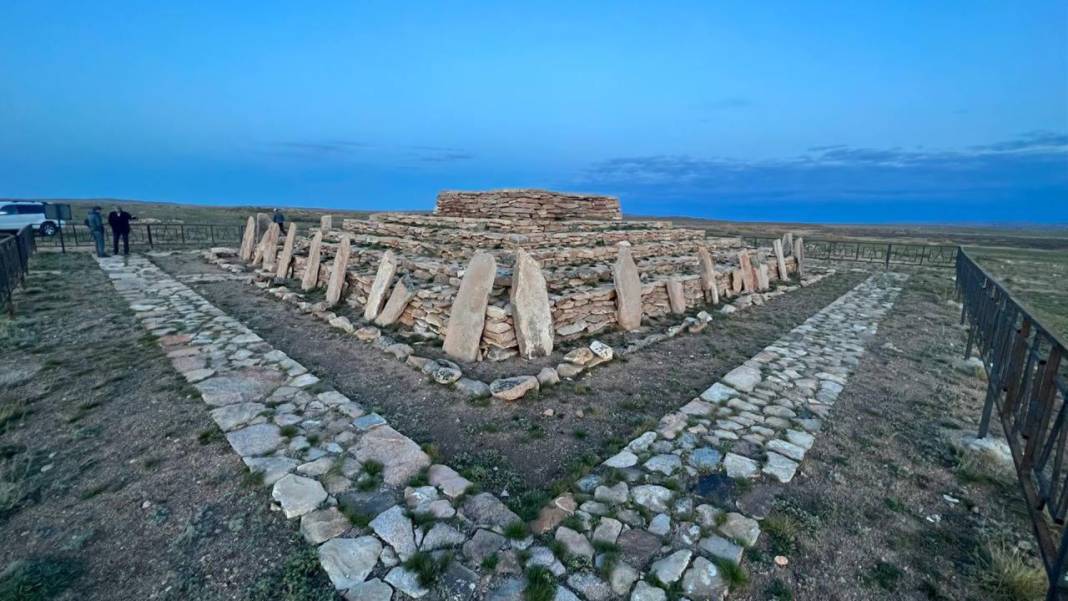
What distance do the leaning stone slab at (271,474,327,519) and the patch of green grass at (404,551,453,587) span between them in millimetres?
1026

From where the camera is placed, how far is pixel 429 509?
Result: 3354 mm

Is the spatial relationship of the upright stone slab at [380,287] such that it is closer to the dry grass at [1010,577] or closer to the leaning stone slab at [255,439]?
the leaning stone slab at [255,439]

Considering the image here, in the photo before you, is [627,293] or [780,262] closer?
[627,293]

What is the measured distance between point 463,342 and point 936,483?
562cm

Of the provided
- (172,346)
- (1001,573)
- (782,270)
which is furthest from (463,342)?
(782,270)

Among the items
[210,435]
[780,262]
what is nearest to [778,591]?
[210,435]

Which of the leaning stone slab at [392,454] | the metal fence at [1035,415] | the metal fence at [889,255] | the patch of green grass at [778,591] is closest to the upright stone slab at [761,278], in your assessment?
the metal fence at [1035,415]

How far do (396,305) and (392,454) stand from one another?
14.8ft

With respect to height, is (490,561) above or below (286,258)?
below

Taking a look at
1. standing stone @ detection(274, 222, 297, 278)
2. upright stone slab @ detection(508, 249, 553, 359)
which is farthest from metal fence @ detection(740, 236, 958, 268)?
standing stone @ detection(274, 222, 297, 278)

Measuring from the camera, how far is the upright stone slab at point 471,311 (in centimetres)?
675

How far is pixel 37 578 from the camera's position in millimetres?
2674

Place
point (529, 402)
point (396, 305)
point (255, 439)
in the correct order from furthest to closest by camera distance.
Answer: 1. point (396, 305)
2. point (529, 402)
3. point (255, 439)

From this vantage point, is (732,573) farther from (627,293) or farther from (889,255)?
(889,255)
